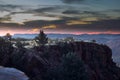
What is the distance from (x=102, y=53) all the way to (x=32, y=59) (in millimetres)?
80895

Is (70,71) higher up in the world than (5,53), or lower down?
lower down

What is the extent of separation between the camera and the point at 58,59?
108938 millimetres

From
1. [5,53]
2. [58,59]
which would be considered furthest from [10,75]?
[58,59]

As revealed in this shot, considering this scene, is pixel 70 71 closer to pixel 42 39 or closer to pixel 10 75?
pixel 10 75

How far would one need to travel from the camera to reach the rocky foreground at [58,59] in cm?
7731

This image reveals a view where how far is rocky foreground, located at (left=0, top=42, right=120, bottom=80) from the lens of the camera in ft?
254

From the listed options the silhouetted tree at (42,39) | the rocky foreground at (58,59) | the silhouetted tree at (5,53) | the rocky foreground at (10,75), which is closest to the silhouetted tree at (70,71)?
the rocky foreground at (58,59)

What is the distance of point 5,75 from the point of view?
117 feet

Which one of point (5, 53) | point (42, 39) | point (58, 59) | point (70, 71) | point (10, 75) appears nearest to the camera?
point (10, 75)

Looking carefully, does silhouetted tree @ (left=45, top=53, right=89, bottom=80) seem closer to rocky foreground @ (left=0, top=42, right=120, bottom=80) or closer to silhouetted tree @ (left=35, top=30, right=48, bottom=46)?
rocky foreground @ (left=0, top=42, right=120, bottom=80)

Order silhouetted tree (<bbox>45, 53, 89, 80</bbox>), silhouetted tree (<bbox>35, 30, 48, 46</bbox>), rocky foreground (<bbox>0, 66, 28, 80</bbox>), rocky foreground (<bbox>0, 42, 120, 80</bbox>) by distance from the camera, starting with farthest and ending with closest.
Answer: silhouetted tree (<bbox>35, 30, 48, 46</bbox>) < rocky foreground (<bbox>0, 42, 120, 80</bbox>) < silhouetted tree (<bbox>45, 53, 89, 80</bbox>) < rocky foreground (<bbox>0, 66, 28, 80</bbox>)

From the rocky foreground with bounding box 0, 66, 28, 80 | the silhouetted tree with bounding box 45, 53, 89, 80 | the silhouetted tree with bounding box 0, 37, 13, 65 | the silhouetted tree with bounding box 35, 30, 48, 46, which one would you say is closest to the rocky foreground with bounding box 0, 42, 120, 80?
the silhouetted tree with bounding box 0, 37, 13, 65

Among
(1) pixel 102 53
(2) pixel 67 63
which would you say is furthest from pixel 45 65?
(1) pixel 102 53

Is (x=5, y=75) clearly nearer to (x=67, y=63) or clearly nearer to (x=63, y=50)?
(x=67, y=63)
